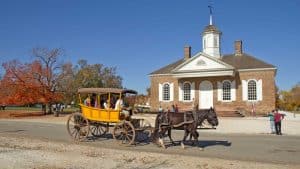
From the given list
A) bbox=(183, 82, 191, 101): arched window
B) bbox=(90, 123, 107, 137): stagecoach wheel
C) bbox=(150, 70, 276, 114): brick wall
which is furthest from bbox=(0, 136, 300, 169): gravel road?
bbox=(183, 82, 191, 101): arched window

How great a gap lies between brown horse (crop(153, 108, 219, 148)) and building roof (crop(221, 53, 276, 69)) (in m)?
28.7

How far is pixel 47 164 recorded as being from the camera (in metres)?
10.6

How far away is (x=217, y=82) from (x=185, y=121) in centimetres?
2929

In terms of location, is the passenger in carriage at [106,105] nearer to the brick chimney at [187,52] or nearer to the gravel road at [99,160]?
the gravel road at [99,160]

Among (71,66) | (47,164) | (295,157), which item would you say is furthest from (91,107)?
(71,66)

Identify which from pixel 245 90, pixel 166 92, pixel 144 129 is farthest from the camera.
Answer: pixel 166 92

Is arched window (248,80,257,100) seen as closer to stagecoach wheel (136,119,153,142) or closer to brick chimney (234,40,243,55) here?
brick chimney (234,40,243,55)

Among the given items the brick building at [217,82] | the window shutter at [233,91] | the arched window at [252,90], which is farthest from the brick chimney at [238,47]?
the arched window at [252,90]

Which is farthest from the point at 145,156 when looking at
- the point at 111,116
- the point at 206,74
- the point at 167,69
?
the point at 167,69

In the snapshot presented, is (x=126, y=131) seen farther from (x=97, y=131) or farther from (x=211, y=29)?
(x=211, y=29)

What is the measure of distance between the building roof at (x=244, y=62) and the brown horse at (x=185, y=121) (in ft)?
94.2

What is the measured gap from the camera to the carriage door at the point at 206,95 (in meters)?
43.8

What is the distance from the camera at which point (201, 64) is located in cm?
4312

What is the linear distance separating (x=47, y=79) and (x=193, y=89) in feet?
56.6
